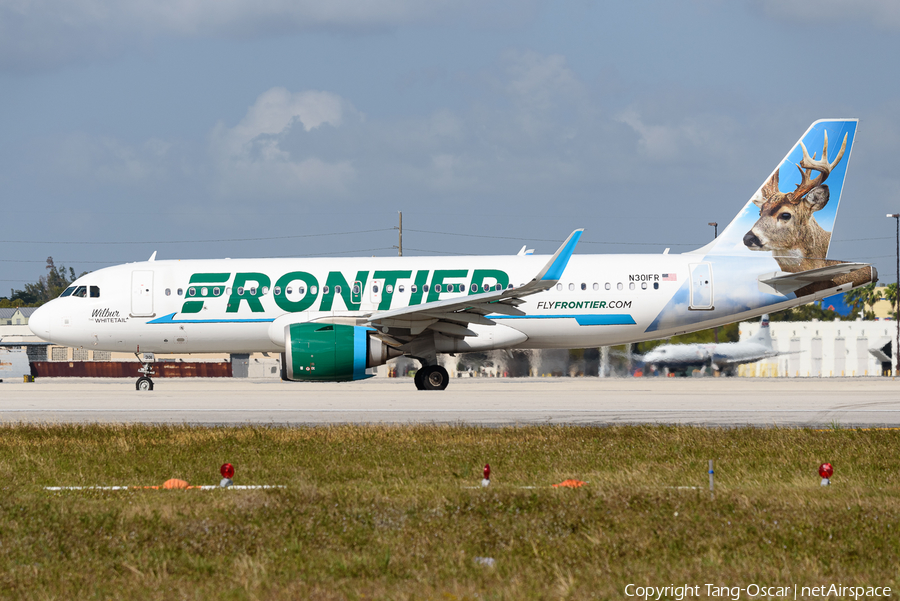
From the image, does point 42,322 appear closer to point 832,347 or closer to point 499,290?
point 499,290

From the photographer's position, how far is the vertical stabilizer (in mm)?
24141

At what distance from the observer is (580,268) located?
76.4 ft

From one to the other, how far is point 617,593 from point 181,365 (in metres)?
45.5

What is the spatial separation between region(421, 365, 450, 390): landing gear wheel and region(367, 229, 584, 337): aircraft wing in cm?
123

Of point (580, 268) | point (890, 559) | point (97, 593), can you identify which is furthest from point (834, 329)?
point (97, 593)

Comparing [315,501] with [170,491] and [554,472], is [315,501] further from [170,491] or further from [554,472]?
[554,472]

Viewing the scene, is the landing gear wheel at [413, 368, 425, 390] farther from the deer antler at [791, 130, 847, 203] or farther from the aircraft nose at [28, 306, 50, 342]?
the deer antler at [791, 130, 847, 203]

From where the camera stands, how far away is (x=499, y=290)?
22.2 m

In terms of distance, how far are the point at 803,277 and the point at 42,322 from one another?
21.6 meters

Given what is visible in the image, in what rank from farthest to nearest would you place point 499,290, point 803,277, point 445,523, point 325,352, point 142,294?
point 142,294
point 803,277
point 499,290
point 325,352
point 445,523

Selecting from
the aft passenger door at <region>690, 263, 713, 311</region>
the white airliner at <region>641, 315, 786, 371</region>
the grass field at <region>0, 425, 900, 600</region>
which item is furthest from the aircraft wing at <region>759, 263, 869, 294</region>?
the grass field at <region>0, 425, 900, 600</region>

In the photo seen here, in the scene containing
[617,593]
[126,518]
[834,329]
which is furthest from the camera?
[834,329]

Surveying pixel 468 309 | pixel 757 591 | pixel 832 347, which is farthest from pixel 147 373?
pixel 832 347

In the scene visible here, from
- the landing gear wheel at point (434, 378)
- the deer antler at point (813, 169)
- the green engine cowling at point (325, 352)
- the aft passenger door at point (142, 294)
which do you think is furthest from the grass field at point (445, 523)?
the deer antler at point (813, 169)
